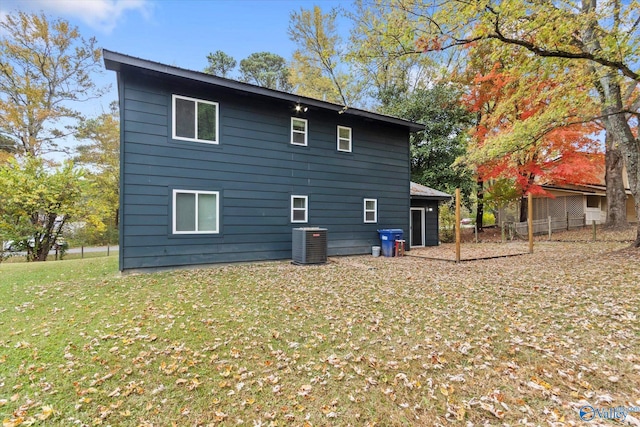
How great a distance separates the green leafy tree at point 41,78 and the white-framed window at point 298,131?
51.2 ft

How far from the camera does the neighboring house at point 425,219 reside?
1323 centimetres

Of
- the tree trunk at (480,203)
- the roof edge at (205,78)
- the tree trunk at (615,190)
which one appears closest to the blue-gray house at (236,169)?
the roof edge at (205,78)

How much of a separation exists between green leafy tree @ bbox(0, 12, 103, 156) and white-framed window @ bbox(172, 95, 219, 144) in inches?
551

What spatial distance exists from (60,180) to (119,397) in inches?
527

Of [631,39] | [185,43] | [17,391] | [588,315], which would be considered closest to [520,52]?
[631,39]

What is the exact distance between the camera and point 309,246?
27.7 ft

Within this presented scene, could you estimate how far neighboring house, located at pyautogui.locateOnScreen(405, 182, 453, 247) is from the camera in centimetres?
1323

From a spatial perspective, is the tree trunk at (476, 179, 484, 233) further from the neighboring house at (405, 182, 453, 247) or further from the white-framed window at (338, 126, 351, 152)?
the white-framed window at (338, 126, 351, 152)

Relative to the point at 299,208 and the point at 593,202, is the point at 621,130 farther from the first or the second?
the point at 593,202

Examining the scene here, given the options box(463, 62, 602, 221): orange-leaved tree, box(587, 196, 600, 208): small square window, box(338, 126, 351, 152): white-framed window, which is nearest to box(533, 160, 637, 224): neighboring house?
box(587, 196, 600, 208): small square window

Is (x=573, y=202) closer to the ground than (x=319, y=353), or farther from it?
farther from it

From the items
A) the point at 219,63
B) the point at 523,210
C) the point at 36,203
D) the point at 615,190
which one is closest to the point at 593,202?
the point at 523,210

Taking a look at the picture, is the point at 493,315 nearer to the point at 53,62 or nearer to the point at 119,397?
the point at 119,397

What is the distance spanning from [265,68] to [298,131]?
17021mm
